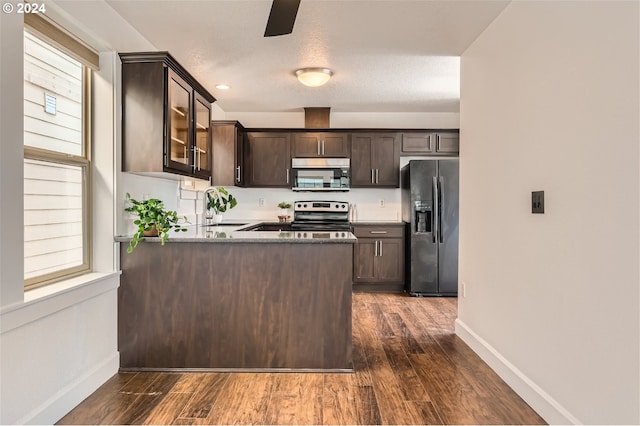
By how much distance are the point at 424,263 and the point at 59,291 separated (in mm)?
3892

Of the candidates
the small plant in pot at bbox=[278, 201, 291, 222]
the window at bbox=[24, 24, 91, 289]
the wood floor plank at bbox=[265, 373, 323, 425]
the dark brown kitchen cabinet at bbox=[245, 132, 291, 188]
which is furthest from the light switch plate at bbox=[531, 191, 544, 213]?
the small plant in pot at bbox=[278, 201, 291, 222]

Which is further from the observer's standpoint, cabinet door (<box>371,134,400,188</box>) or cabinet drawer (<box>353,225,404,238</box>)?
cabinet door (<box>371,134,400,188</box>)

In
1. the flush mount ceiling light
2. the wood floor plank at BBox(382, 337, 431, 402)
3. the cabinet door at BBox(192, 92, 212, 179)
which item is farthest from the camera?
the flush mount ceiling light

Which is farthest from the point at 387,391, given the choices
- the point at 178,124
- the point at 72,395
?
the point at 178,124

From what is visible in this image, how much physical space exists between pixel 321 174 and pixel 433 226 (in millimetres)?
1617

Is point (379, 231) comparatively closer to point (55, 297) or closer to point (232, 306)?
point (232, 306)

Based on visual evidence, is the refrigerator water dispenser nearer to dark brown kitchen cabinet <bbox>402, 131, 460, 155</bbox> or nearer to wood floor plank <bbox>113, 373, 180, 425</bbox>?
dark brown kitchen cabinet <bbox>402, 131, 460, 155</bbox>

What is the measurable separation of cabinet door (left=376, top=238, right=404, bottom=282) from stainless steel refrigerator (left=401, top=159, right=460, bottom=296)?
0.79 feet

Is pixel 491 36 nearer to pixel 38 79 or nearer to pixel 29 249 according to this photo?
pixel 38 79

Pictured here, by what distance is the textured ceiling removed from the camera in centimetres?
261

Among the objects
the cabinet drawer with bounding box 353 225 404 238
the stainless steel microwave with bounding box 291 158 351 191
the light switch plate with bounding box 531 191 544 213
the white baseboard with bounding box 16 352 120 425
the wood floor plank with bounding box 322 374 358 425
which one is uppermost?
the stainless steel microwave with bounding box 291 158 351 191

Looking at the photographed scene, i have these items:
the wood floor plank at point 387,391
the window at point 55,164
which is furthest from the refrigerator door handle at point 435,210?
the window at point 55,164

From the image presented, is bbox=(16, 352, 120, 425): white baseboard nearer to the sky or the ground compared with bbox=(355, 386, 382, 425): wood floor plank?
nearer to the sky

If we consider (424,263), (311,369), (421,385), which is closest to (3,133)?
(311,369)
